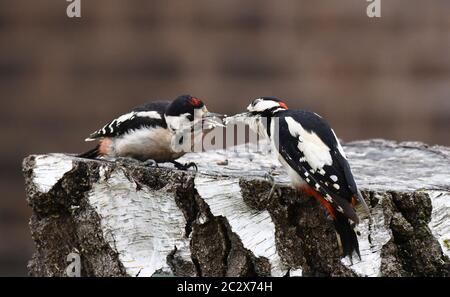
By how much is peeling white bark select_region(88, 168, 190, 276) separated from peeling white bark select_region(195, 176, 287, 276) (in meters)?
0.14

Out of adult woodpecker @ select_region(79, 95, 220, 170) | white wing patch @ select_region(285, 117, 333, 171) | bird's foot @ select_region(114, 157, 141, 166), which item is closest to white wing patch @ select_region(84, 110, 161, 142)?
adult woodpecker @ select_region(79, 95, 220, 170)

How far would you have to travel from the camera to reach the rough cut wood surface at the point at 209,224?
11.9 feet

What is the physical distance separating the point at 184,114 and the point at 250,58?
9.09 feet

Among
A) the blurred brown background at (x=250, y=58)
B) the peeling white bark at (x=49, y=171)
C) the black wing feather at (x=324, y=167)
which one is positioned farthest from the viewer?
the blurred brown background at (x=250, y=58)

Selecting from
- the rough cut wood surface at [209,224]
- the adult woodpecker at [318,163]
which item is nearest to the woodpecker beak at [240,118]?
the adult woodpecker at [318,163]

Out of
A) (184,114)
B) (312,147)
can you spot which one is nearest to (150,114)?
(184,114)

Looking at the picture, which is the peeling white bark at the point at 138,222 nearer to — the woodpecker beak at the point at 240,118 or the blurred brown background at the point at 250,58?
the woodpecker beak at the point at 240,118

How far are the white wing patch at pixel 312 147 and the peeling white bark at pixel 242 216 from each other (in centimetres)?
25

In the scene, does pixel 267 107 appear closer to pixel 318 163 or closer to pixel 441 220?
pixel 318 163

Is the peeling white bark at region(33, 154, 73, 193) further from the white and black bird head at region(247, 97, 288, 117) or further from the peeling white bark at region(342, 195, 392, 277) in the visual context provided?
the peeling white bark at region(342, 195, 392, 277)

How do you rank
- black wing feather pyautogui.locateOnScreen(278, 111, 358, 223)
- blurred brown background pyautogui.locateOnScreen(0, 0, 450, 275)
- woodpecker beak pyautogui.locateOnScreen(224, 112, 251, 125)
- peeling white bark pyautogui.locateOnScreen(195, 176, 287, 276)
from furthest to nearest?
blurred brown background pyautogui.locateOnScreen(0, 0, 450, 275) → woodpecker beak pyautogui.locateOnScreen(224, 112, 251, 125) → peeling white bark pyautogui.locateOnScreen(195, 176, 287, 276) → black wing feather pyautogui.locateOnScreen(278, 111, 358, 223)

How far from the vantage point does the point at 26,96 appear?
22.4ft

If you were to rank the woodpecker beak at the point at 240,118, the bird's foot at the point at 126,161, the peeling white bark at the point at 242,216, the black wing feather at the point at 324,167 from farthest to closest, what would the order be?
the woodpecker beak at the point at 240,118, the bird's foot at the point at 126,161, the peeling white bark at the point at 242,216, the black wing feather at the point at 324,167

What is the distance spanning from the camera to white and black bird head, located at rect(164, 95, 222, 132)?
393cm
